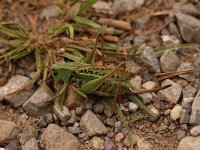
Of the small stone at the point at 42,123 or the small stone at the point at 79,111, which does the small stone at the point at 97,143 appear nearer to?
the small stone at the point at 79,111

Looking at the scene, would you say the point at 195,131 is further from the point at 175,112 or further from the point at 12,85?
the point at 12,85

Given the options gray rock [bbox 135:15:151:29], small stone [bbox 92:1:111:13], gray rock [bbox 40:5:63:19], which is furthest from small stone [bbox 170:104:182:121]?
gray rock [bbox 40:5:63:19]

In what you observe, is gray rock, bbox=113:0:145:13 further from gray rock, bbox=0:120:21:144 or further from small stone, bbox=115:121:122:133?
gray rock, bbox=0:120:21:144

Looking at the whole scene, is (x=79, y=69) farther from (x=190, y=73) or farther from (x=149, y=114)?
(x=190, y=73)

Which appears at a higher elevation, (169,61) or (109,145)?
(169,61)

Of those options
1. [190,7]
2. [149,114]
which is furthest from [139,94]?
[190,7]

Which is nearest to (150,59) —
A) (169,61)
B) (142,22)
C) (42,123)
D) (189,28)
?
(169,61)
